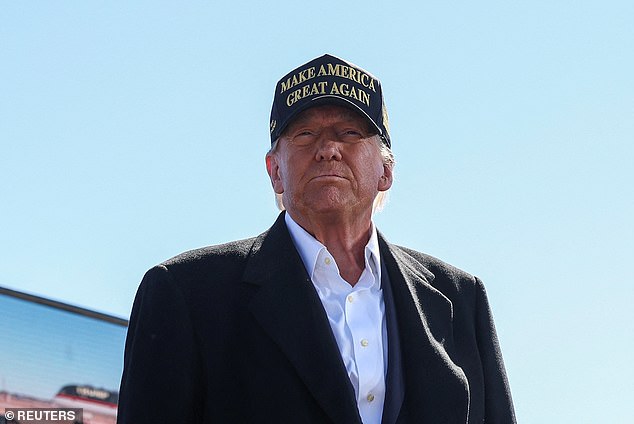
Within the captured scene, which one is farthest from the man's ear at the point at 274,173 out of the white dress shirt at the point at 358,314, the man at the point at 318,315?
the white dress shirt at the point at 358,314

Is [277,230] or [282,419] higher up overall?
[277,230]

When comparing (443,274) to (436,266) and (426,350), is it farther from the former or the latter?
(426,350)

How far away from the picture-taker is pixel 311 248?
5027 millimetres

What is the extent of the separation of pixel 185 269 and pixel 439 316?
3.41 feet

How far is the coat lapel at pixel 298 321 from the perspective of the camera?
4605mm

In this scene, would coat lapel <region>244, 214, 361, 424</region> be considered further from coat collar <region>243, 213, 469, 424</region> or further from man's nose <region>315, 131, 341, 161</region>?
man's nose <region>315, 131, 341, 161</region>

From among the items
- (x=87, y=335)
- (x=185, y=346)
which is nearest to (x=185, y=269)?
(x=185, y=346)

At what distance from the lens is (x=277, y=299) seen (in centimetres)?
484

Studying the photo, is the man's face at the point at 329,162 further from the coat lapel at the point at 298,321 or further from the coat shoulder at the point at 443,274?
the coat shoulder at the point at 443,274

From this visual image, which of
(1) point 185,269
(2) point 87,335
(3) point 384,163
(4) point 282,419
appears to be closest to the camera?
(4) point 282,419

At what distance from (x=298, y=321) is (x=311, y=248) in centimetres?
37

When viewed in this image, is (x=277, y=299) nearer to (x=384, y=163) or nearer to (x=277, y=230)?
(x=277, y=230)

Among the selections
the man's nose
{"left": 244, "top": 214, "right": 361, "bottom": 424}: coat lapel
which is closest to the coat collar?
{"left": 244, "top": 214, "right": 361, "bottom": 424}: coat lapel

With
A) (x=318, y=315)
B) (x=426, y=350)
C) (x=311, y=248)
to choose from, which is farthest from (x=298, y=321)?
(x=426, y=350)
